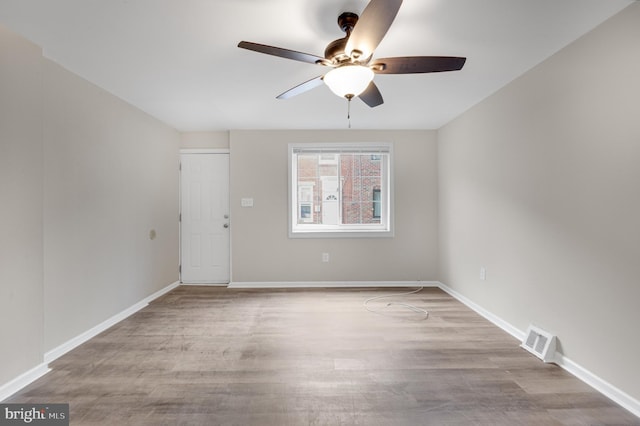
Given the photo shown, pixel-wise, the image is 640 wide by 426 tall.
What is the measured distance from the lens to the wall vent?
2.20 metres

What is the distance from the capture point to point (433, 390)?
1.89m

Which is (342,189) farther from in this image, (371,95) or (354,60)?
(354,60)

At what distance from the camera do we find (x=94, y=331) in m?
2.69

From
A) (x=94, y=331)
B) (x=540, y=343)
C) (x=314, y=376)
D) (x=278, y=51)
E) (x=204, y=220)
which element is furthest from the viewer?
(x=204, y=220)

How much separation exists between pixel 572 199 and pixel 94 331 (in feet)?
13.4

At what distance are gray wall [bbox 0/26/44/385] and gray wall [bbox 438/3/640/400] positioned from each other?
3767 millimetres

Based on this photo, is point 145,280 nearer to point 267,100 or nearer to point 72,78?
point 72,78

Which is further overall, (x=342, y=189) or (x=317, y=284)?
(x=342, y=189)

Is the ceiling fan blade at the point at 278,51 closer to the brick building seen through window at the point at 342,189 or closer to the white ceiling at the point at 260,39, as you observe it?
the white ceiling at the point at 260,39

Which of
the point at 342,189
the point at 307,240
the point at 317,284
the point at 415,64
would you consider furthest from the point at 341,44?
the point at 317,284

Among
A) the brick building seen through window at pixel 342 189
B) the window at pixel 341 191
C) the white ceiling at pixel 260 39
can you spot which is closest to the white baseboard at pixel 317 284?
the window at pixel 341 191

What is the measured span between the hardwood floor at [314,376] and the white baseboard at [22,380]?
1.9 inches

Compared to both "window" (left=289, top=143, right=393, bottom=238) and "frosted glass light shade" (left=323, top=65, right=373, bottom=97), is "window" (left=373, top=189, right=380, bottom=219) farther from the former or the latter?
"frosted glass light shade" (left=323, top=65, right=373, bottom=97)

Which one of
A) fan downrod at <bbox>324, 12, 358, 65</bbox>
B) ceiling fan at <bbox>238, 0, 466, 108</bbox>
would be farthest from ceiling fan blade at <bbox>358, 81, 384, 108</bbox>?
fan downrod at <bbox>324, 12, 358, 65</bbox>
